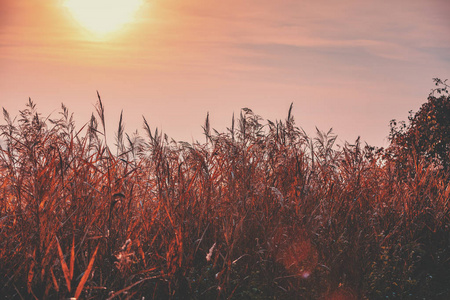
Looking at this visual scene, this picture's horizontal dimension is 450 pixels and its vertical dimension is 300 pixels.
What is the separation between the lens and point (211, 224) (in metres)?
3.79

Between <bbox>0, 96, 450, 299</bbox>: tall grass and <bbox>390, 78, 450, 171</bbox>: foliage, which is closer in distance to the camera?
<bbox>0, 96, 450, 299</bbox>: tall grass

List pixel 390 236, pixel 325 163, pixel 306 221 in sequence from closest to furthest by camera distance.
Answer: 1. pixel 306 221
2. pixel 390 236
3. pixel 325 163

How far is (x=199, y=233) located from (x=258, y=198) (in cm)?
64

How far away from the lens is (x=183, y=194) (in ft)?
11.4

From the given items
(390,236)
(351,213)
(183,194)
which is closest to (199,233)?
(183,194)

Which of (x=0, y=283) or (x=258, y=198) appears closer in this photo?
(x=0, y=283)

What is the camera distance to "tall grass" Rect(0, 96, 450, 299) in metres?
3.02

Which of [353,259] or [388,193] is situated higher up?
[388,193]

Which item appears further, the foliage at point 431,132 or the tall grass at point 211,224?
the foliage at point 431,132

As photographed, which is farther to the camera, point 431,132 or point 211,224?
point 431,132

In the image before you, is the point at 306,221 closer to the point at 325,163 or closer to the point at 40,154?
the point at 325,163

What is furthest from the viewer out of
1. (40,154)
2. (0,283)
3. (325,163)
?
(325,163)

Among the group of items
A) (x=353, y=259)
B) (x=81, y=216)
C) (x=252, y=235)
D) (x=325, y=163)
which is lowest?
(x=353, y=259)

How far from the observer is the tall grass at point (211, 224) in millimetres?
3018
